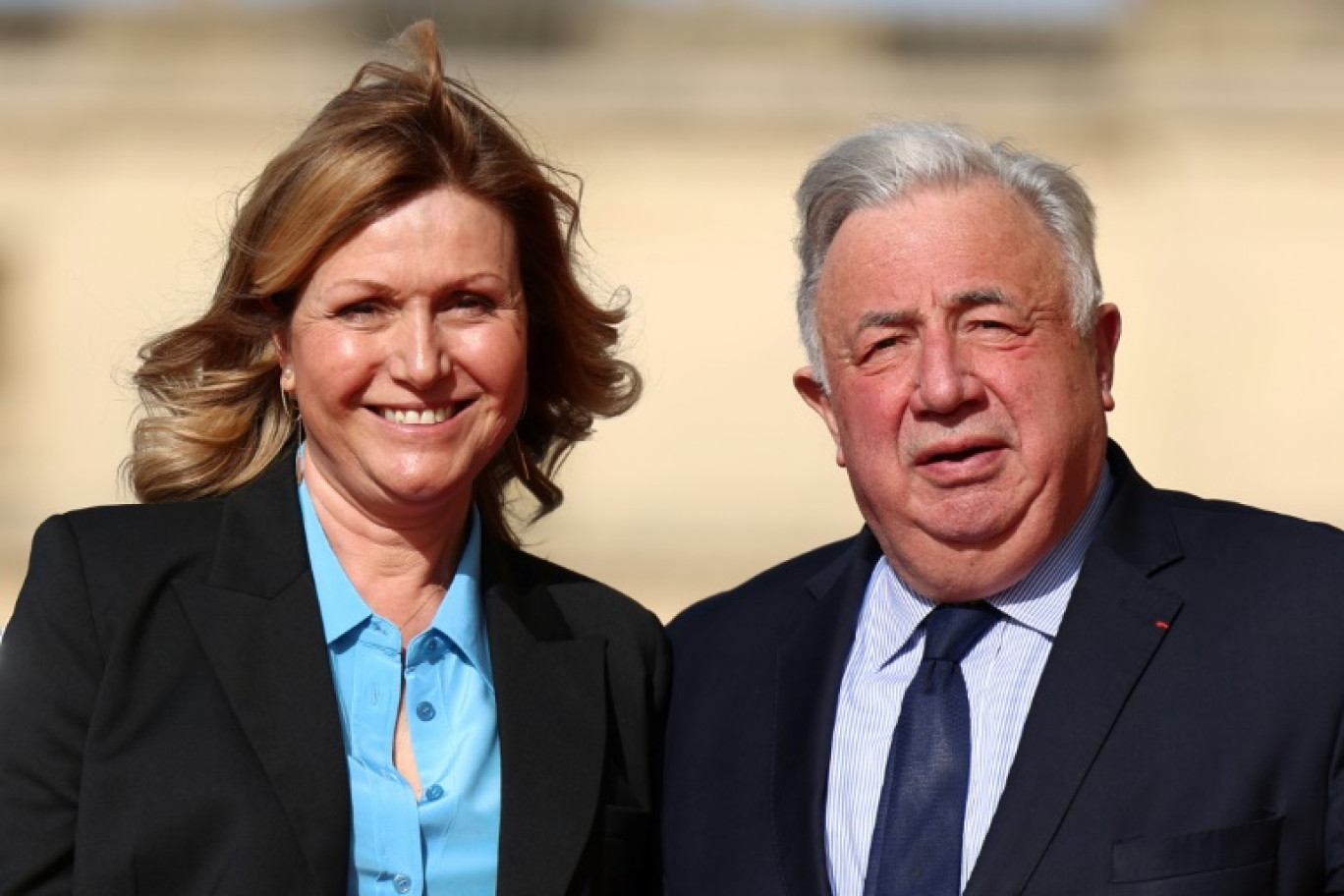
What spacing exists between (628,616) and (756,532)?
8.09 m

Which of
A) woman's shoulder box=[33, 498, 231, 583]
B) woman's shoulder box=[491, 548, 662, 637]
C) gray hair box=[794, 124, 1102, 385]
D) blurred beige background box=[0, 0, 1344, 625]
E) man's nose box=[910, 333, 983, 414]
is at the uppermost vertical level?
blurred beige background box=[0, 0, 1344, 625]

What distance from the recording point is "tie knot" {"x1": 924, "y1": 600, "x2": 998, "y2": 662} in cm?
387

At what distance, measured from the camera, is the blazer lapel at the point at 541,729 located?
3.79 metres

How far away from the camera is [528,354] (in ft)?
14.0

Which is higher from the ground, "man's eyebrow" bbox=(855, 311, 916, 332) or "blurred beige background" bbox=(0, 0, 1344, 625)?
"blurred beige background" bbox=(0, 0, 1344, 625)

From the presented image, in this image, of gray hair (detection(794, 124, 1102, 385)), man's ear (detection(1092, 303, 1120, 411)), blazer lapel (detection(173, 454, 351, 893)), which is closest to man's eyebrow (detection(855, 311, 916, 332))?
gray hair (detection(794, 124, 1102, 385))

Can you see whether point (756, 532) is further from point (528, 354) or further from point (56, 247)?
point (528, 354)

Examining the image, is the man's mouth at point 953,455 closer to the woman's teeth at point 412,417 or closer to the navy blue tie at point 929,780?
the navy blue tie at point 929,780

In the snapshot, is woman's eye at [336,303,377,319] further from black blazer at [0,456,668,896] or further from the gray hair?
the gray hair

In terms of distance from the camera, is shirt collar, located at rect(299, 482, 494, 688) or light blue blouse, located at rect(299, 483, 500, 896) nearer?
light blue blouse, located at rect(299, 483, 500, 896)

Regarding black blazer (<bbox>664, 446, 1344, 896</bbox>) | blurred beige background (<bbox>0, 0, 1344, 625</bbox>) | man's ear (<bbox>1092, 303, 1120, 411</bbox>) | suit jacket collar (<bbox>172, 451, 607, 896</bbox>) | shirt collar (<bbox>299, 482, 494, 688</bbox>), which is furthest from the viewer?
blurred beige background (<bbox>0, 0, 1344, 625</bbox>)

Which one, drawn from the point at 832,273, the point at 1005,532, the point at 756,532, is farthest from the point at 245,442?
the point at 756,532

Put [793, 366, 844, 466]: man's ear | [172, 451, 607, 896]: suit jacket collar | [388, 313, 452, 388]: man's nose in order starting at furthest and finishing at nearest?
[793, 366, 844, 466]: man's ear, [388, 313, 452, 388]: man's nose, [172, 451, 607, 896]: suit jacket collar

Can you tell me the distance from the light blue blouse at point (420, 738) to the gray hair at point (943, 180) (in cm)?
83
